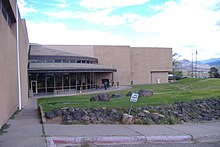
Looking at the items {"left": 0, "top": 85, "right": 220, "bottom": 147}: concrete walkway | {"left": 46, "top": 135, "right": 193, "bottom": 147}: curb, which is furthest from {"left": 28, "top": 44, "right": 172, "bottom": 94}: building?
{"left": 46, "top": 135, "right": 193, "bottom": 147}: curb

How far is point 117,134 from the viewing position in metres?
10.0

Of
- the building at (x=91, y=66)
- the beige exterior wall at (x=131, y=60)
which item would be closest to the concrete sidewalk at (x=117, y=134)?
the building at (x=91, y=66)

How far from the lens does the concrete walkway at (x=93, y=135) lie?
8625 mm

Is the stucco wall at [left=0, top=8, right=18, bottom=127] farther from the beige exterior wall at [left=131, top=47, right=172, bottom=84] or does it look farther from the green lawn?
the beige exterior wall at [left=131, top=47, right=172, bottom=84]

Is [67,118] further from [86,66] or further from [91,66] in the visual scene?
[91,66]

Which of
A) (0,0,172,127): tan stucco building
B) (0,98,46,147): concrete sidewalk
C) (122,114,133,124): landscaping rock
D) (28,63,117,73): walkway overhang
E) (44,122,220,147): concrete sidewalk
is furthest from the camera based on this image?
(0,0,172,127): tan stucco building

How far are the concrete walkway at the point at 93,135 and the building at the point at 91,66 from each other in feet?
112

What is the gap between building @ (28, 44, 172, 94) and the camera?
47.6 meters

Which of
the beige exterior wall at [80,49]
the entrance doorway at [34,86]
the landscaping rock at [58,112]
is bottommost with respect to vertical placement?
the landscaping rock at [58,112]

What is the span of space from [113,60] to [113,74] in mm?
3449

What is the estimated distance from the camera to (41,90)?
47656mm

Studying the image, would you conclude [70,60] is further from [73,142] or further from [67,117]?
[73,142]

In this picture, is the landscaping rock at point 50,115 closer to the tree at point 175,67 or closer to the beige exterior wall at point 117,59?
the beige exterior wall at point 117,59

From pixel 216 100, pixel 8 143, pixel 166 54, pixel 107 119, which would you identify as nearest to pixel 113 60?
pixel 166 54
